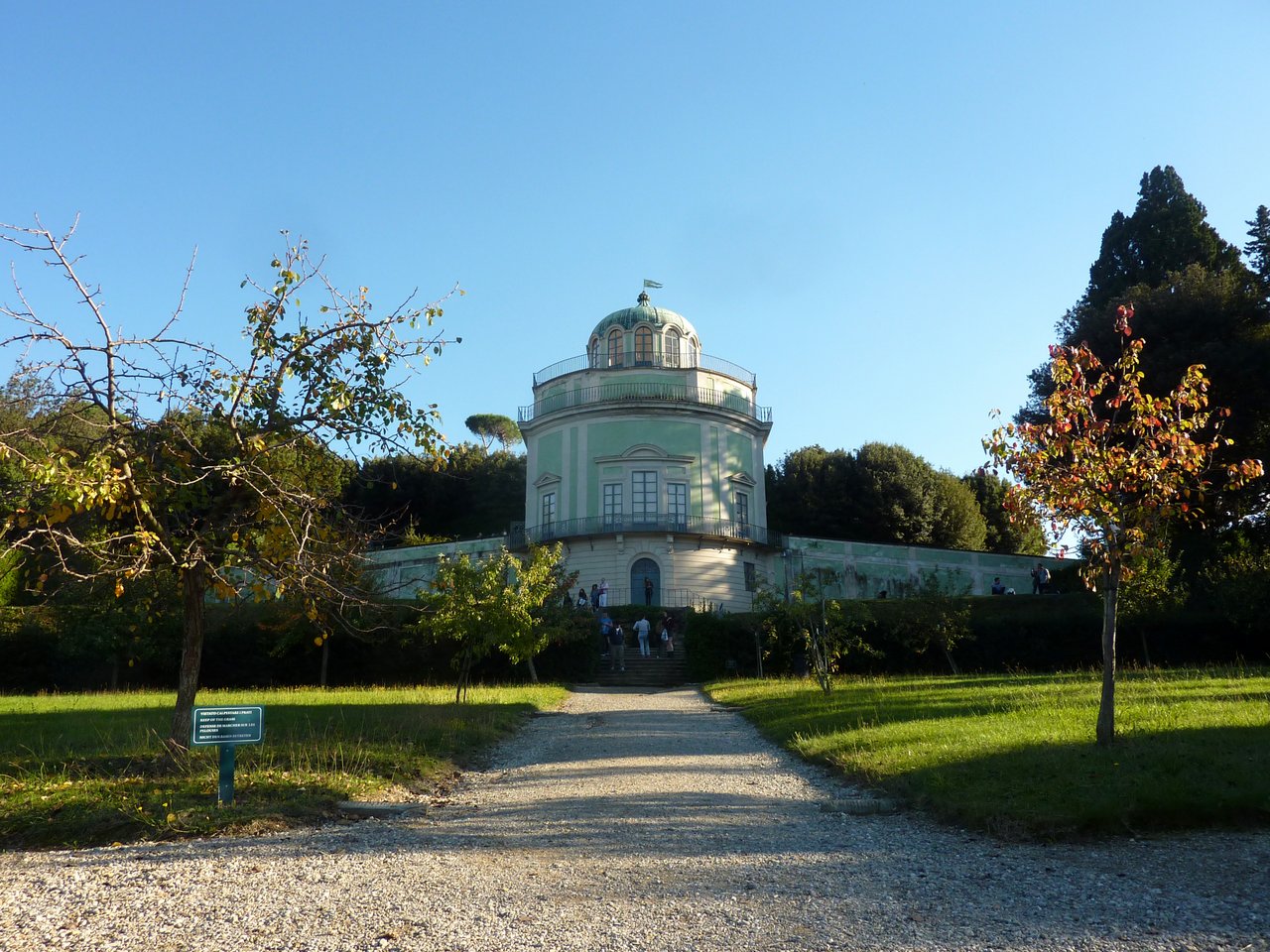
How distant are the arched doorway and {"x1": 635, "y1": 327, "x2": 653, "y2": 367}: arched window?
961cm

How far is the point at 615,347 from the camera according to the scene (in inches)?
1789

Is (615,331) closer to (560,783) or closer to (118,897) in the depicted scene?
(560,783)

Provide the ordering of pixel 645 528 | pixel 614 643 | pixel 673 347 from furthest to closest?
1. pixel 673 347
2. pixel 645 528
3. pixel 614 643

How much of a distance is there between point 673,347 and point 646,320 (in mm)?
1741

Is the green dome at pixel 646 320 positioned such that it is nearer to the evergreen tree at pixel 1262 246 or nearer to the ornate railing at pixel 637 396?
the ornate railing at pixel 637 396

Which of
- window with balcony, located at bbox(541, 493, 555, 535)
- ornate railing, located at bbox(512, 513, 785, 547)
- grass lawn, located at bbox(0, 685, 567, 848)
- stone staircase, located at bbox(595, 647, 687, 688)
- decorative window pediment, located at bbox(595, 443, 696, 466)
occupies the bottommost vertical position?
stone staircase, located at bbox(595, 647, 687, 688)

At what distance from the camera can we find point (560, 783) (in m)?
9.05

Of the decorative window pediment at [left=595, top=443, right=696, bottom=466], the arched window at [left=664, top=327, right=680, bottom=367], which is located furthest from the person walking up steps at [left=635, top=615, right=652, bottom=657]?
the arched window at [left=664, top=327, right=680, bottom=367]

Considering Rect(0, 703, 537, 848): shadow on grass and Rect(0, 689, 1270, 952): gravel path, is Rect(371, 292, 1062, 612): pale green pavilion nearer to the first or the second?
Rect(0, 703, 537, 848): shadow on grass

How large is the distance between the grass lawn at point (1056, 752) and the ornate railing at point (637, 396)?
27.8 metres

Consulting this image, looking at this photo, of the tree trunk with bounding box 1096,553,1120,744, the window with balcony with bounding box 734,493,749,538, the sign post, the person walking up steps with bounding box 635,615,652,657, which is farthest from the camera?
the window with balcony with bounding box 734,493,749,538

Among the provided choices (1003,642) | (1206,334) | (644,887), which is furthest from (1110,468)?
(1206,334)

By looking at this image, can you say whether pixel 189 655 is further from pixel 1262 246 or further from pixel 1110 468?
pixel 1262 246

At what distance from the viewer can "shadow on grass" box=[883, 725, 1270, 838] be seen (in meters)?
6.43
